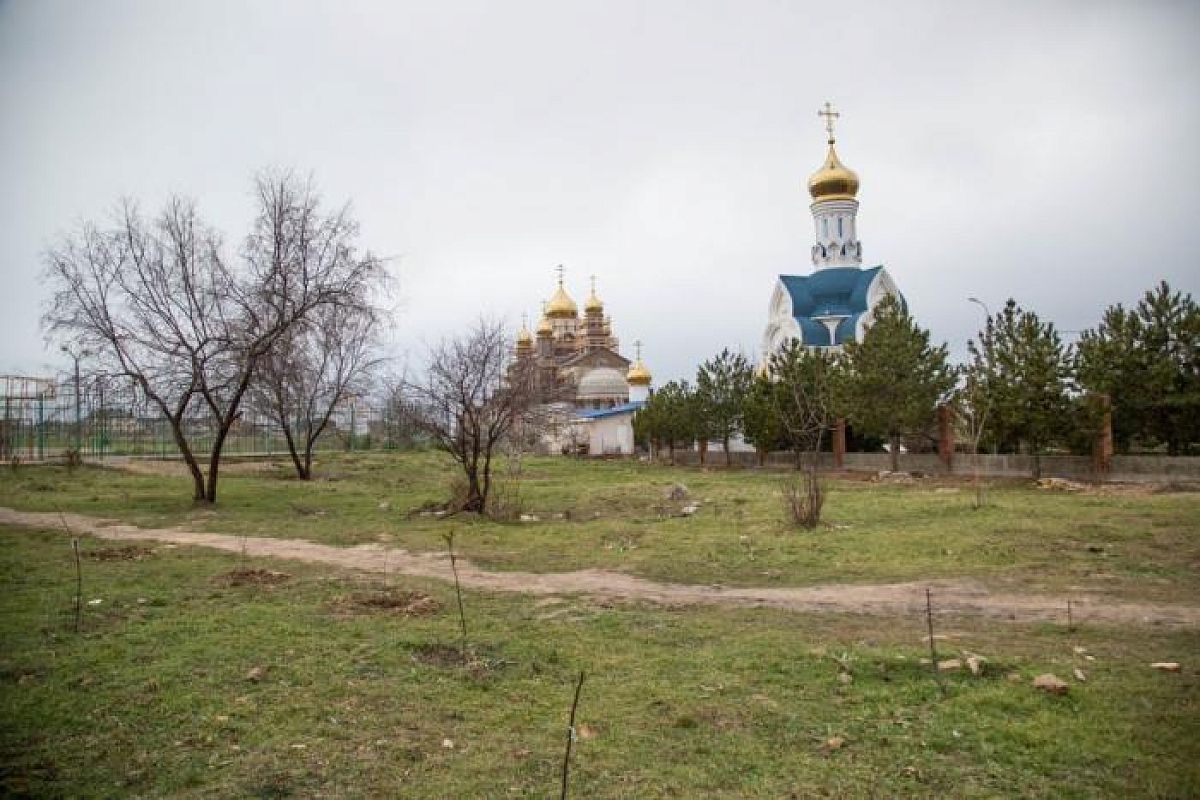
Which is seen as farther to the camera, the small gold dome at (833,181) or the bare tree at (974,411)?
the small gold dome at (833,181)

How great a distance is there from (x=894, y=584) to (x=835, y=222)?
43788mm

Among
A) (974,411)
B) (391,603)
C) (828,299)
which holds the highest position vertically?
(828,299)

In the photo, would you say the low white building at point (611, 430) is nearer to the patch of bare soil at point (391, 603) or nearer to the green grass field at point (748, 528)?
the green grass field at point (748, 528)

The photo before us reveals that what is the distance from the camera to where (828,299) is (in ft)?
164

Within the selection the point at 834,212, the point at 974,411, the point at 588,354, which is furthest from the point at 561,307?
the point at 974,411

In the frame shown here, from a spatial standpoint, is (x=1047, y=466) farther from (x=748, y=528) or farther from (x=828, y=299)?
(x=828, y=299)

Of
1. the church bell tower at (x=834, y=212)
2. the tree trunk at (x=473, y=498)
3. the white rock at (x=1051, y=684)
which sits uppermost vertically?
the church bell tower at (x=834, y=212)

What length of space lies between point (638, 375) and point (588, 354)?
24.7 feet

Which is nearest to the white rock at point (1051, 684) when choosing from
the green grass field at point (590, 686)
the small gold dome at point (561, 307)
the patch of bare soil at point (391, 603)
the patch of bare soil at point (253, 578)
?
the green grass field at point (590, 686)

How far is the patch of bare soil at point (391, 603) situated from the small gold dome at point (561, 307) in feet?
217

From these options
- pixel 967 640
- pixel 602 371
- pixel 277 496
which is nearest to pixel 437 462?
pixel 277 496

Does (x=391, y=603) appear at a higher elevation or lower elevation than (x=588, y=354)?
lower

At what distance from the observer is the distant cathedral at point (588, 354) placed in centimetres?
6284

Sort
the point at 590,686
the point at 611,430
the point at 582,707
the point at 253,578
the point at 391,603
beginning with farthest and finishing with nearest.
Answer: the point at 611,430, the point at 253,578, the point at 391,603, the point at 590,686, the point at 582,707
